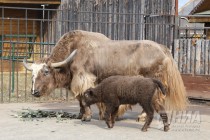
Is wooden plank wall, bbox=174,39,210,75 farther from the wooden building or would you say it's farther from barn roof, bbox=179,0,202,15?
barn roof, bbox=179,0,202,15

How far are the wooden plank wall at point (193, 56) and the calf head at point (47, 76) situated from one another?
440 centimetres

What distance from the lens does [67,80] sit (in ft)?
29.8

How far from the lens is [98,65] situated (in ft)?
29.0

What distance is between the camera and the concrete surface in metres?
7.35

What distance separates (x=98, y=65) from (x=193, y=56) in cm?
427

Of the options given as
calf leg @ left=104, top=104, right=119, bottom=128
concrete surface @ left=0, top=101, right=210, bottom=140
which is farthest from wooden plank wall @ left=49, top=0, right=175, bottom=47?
calf leg @ left=104, top=104, right=119, bottom=128

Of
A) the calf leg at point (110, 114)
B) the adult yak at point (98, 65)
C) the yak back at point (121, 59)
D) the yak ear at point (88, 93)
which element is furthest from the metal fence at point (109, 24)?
the calf leg at point (110, 114)

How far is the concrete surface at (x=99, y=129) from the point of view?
24.1ft

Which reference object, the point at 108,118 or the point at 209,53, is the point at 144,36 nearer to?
the point at 209,53

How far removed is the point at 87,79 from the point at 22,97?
455cm

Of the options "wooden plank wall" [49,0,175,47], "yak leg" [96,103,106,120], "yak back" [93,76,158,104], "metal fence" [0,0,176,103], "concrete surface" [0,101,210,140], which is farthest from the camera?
"wooden plank wall" [49,0,175,47]

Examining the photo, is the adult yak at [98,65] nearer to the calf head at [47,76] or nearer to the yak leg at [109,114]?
the calf head at [47,76]

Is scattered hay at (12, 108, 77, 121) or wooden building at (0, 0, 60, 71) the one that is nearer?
scattered hay at (12, 108, 77, 121)

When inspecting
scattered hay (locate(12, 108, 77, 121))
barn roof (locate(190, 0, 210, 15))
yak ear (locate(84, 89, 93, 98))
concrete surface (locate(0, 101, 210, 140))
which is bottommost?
concrete surface (locate(0, 101, 210, 140))
